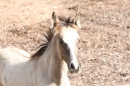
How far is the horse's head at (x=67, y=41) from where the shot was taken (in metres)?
3.74

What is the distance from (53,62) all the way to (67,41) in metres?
0.48

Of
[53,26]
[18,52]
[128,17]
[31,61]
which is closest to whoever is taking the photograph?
[53,26]

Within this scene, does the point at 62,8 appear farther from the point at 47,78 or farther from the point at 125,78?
the point at 47,78

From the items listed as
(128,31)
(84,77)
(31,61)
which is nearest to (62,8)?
(128,31)

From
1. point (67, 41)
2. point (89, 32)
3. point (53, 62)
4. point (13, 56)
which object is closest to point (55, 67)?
point (53, 62)

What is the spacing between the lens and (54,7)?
1064 cm

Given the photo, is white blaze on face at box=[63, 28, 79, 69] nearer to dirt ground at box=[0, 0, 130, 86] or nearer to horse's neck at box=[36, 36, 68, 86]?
horse's neck at box=[36, 36, 68, 86]

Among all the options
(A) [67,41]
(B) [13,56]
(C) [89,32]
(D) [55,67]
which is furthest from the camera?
(C) [89,32]

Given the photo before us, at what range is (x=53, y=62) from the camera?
4.20 metres

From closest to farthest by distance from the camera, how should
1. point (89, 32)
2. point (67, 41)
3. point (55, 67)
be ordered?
point (67, 41), point (55, 67), point (89, 32)

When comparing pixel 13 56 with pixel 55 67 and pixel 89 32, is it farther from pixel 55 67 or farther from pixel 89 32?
pixel 89 32

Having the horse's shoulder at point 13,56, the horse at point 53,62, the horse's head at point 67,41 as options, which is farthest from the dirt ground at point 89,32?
the horse's head at point 67,41

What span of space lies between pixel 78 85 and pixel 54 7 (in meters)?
4.97

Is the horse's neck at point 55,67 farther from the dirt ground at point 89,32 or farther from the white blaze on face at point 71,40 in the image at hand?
the dirt ground at point 89,32
